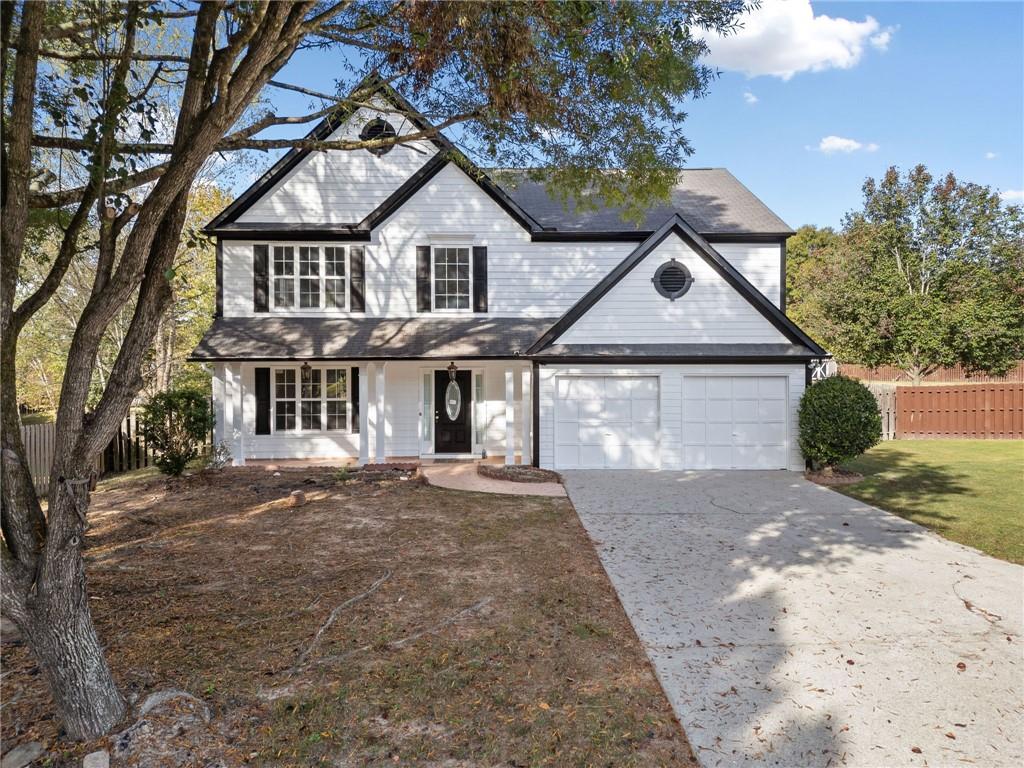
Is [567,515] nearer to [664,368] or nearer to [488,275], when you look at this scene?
[664,368]

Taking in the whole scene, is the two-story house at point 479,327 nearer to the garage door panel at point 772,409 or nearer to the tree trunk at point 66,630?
the garage door panel at point 772,409

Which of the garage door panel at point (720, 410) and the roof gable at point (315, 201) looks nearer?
the garage door panel at point (720, 410)

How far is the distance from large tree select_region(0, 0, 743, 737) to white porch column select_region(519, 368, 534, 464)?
5.61 metres

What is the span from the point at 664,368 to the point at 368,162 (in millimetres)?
8817

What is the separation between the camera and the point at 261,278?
13.1 metres

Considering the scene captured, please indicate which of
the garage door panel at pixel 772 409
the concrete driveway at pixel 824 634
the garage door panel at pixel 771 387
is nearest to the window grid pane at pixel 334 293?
the concrete driveway at pixel 824 634

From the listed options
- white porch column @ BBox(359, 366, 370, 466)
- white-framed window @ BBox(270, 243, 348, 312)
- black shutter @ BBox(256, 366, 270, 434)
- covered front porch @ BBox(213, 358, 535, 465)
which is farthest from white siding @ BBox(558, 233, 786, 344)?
black shutter @ BBox(256, 366, 270, 434)

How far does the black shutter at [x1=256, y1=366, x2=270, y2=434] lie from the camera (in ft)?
42.6

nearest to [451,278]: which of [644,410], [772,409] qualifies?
[644,410]

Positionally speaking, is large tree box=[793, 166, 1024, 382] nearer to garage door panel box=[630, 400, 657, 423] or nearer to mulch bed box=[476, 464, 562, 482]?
garage door panel box=[630, 400, 657, 423]

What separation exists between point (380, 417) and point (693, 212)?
32.1 feet

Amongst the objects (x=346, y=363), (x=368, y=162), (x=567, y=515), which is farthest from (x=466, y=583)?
(x=368, y=162)

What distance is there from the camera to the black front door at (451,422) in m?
13.4

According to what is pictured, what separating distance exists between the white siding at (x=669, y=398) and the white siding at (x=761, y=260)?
291cm
